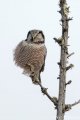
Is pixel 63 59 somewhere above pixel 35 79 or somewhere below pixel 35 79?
above

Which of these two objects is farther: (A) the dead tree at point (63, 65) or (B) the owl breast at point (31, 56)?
(B) the owl breast at point (31, 56)

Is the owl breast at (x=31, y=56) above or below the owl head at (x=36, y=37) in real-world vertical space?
below

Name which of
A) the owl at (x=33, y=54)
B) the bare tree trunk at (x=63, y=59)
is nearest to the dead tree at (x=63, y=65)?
the bare tree trunk at (x=63, y=59)

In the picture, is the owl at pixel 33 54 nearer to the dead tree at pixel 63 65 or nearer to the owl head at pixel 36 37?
the owl head at pixel 36 37

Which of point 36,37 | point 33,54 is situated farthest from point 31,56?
point 36,37

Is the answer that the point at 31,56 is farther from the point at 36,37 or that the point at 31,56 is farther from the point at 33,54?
the point at 36,37

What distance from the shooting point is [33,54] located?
9.13 feet

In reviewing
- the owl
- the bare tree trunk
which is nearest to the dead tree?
the bare tree trunk

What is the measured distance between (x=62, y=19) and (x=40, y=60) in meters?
0.52

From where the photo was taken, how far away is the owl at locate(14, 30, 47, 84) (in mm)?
2779

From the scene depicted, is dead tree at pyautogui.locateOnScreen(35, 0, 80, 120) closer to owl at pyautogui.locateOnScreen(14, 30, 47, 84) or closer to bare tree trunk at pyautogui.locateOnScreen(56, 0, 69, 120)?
bare tree trunk at pyautogui.locateOnScreen(56, 0, 69, 120)

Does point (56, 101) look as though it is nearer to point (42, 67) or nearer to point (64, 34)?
point (42, 67)

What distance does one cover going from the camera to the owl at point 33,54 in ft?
9.12

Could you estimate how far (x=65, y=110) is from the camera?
286cm
